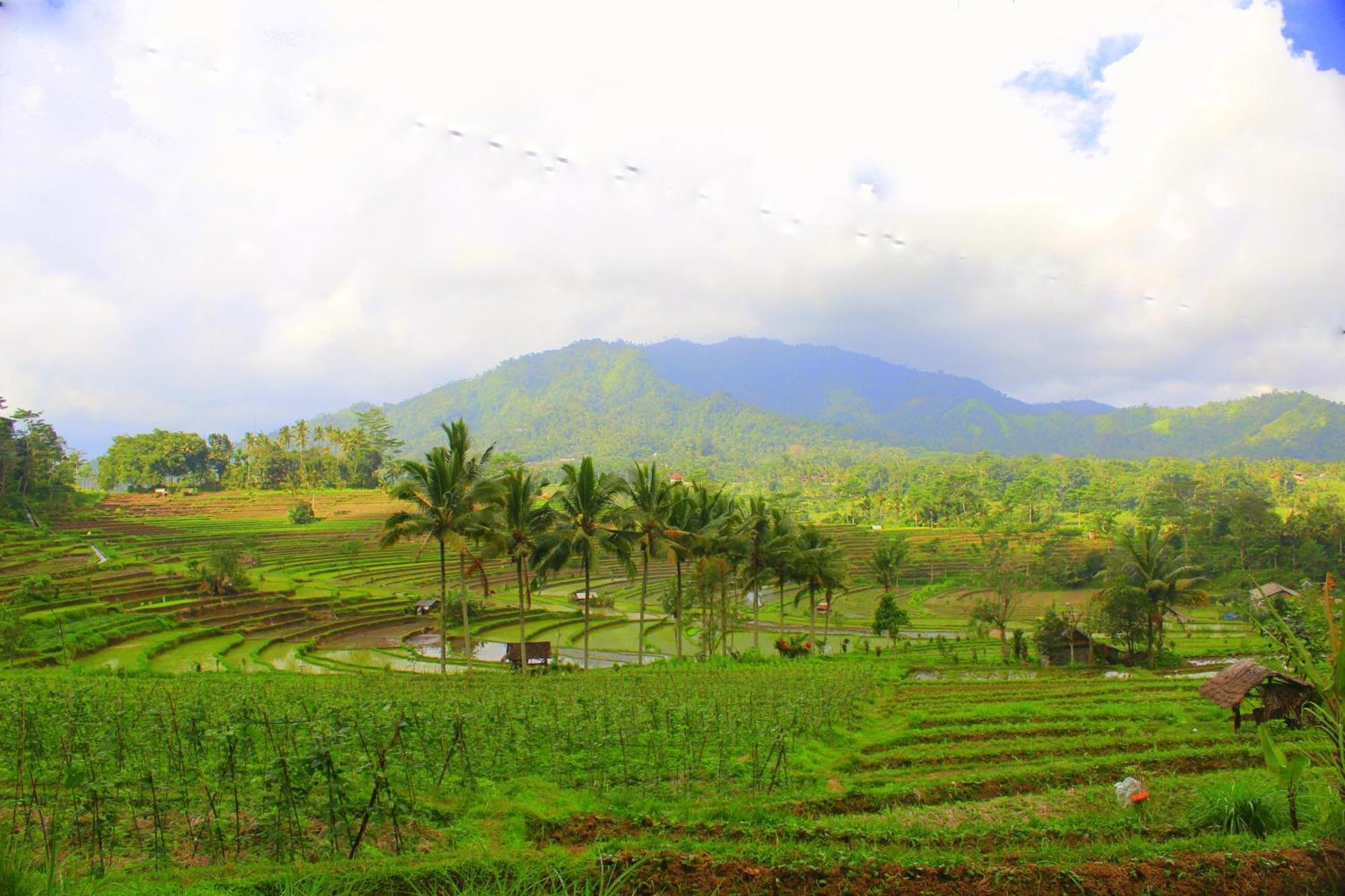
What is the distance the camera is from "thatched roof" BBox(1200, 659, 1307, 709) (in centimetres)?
1415

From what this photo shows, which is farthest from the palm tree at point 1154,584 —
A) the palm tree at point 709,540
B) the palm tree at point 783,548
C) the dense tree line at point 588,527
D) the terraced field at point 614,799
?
the palm tree at point 709,540

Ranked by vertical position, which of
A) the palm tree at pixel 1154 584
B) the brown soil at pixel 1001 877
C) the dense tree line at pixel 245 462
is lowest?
the palm tree at pixel 1154 584

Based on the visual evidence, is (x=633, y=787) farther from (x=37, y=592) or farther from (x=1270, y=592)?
(x=1270, y=592)

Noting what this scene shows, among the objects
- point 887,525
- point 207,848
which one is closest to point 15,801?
point 207,848

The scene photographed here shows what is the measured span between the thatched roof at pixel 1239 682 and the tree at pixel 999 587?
1607 centimetres

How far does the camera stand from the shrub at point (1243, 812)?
22.6 feet

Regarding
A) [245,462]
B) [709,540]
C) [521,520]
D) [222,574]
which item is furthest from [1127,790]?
[245,462]

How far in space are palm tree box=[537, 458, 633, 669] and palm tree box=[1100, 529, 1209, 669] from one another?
783 inches

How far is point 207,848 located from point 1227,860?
8.18 metres

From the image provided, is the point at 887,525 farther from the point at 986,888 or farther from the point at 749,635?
the point at 986,888

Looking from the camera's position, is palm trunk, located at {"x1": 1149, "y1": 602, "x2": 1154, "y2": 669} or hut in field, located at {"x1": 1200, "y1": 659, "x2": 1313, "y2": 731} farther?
palm trunk, located at {"x1": 1149, "y1": 602, "x2": 1154, "y2": 669}

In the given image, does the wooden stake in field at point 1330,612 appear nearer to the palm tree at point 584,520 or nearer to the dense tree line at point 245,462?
the palm tree at point 584,520

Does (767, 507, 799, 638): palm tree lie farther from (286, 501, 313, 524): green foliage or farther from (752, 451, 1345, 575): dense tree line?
(286, 501, 313, 524): green foliage

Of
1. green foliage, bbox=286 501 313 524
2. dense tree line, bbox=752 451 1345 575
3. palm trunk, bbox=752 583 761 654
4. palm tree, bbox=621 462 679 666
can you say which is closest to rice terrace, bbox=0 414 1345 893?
palm tree, bbox=621 462 679 666
